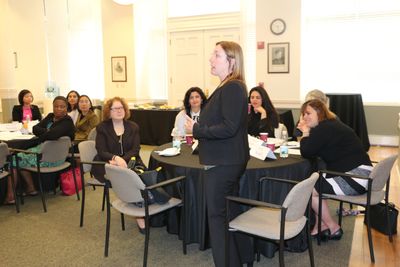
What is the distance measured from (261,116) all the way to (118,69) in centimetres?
541

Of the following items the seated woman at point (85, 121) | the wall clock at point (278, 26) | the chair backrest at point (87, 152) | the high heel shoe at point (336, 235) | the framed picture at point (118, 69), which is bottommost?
the high heel shoe at point (336, 235)

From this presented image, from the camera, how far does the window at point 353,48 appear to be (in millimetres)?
7078

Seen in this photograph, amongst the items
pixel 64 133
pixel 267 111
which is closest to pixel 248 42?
pixel 267 111

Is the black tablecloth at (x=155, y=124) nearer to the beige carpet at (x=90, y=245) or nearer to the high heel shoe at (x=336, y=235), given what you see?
the beige carpet at (x=90, y=245)

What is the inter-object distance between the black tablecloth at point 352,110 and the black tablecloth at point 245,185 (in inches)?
169

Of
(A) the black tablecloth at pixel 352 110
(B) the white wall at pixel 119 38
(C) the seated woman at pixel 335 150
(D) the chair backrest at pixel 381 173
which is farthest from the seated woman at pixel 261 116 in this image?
(B) the white wall at pixel 119 38

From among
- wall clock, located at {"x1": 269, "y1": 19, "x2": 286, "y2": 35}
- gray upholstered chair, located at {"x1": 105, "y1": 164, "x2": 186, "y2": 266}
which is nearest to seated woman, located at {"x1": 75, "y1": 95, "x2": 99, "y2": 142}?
gray upholstered chair, located at {"x1": 105, "y1": 164, "x2": 186, "y2": 266}

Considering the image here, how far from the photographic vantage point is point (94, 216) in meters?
3.88

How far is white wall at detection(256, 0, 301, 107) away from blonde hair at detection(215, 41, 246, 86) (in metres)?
5.48

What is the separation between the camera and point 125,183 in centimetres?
264

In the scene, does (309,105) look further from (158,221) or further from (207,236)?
(158,221)

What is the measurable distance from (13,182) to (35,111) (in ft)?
8.25

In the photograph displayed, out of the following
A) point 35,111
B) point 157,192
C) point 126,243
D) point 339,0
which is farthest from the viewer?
point 339,0

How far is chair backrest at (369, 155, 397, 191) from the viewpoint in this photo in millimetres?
2807
